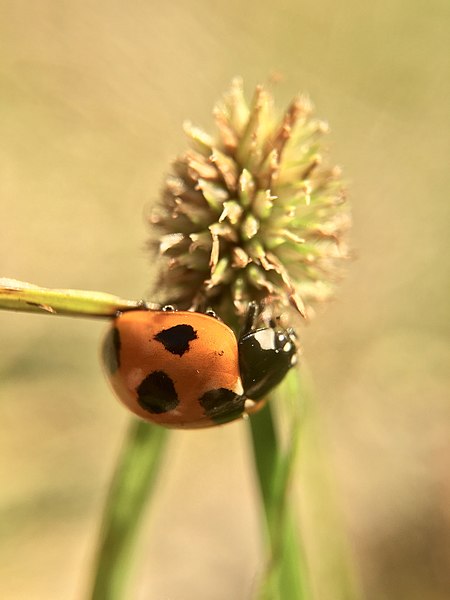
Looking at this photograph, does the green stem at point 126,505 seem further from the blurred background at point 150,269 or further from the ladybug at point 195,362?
the blurred background at point 150,269

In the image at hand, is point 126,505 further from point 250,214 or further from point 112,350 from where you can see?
point 250,214

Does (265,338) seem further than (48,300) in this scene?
Yes

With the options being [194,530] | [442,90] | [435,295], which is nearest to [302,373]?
[194,530]

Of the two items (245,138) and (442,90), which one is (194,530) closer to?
(245,138)

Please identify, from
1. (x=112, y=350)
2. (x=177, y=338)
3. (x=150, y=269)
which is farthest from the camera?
(x=150, y=269)

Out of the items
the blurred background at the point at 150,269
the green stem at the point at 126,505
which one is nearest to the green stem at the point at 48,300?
the green stem at the point at 126,505

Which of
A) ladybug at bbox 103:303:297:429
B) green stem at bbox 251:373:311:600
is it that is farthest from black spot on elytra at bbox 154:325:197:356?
green stem at bbox 251:373:311:600

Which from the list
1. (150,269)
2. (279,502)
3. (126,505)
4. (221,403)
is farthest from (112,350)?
(150,269)
